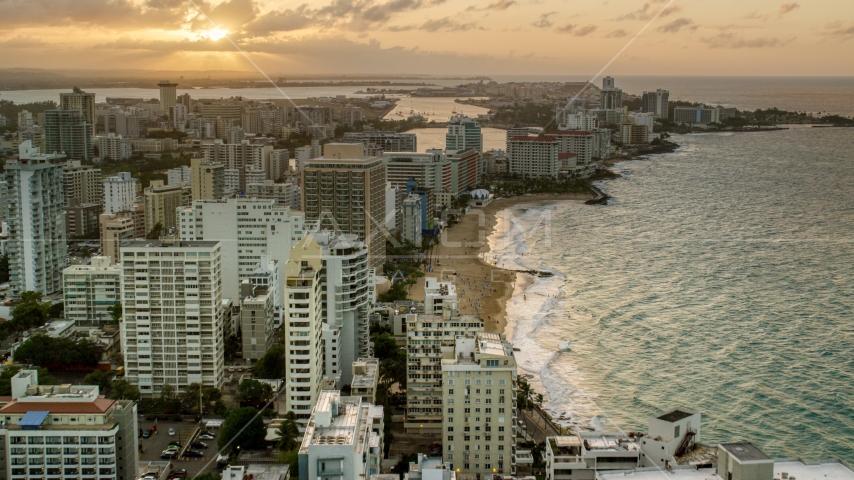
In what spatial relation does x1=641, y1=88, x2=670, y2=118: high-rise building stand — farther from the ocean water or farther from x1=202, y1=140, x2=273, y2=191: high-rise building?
x1=202, y1=140, x2=273, y2=191: high-rise building

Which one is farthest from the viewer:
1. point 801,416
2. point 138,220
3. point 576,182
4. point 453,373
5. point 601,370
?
point 576,182

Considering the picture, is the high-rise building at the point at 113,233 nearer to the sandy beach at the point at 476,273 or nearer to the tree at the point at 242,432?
the sandy beach at the point at 476,273

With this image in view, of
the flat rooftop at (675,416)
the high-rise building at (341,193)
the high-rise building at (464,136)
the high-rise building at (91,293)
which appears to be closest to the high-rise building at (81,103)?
the high-rise building at (464,136)

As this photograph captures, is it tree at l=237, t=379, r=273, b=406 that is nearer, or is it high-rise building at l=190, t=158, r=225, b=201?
tree at l=237, t=379, r=273, b=406

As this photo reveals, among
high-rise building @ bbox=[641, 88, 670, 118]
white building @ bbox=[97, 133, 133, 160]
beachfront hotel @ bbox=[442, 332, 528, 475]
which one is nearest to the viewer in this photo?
beachfront hotel @ bbox=[442, 332, 528, 475]

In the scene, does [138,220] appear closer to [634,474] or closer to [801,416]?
[801,416]

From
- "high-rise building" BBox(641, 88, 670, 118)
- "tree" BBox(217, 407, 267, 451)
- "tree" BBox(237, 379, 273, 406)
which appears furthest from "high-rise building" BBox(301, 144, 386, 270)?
"high-rise building" BBox(641, 88, 670, 118)

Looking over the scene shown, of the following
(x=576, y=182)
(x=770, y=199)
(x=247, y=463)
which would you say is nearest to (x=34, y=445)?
(x=247, y=463)

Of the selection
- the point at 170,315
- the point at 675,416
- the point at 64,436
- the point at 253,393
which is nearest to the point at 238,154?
the point at 170,315
